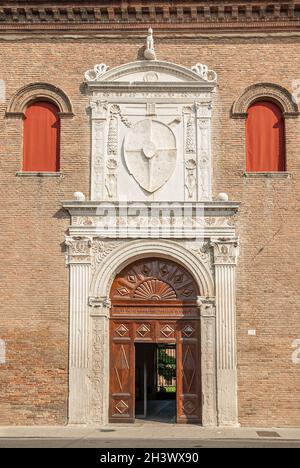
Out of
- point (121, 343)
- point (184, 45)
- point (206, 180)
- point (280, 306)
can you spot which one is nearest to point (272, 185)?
point (206, 180)

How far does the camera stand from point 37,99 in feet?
54.2

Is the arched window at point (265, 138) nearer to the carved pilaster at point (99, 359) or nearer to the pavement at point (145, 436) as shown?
the carved pilaster at point (99, 359)

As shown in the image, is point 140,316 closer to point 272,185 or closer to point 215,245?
point 215,245

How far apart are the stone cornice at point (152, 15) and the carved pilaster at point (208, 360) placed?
6.69m

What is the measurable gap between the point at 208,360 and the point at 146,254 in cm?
278

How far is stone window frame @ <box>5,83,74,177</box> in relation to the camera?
16337 mm

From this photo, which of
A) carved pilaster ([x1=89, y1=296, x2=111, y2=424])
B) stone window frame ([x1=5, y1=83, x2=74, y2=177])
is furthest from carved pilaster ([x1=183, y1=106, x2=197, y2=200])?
carved pilaster ([x1=89, y1=296, x2=111, y2=424])

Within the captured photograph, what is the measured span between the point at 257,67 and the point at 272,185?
2903 millimetres

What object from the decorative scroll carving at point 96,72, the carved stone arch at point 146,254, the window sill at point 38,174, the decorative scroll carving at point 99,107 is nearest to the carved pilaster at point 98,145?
the decorative scroll carving at point 99,107

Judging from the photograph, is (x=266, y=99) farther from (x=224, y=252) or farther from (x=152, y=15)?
(x=224, y=252)

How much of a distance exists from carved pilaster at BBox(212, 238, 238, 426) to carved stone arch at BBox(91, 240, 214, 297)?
318 millimetres

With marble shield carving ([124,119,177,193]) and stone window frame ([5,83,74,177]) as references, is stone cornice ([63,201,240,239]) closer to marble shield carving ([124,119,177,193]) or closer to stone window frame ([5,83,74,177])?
marble shield carving ([124,119,177,193])

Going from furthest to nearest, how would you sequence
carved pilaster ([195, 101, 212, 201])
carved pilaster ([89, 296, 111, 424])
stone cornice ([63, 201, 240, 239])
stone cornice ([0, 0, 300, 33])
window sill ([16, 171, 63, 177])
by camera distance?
stone cornice ([0, 0, 300, 33]) → window sill ([16, 171, 63, 177]) → carved pilaster ([195, 101, 212, 201]) → stone cornice ([63, 201, 240, 239]) → carved pilaster ([89, 296, 111, 424])

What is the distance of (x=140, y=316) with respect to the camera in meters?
15.9
